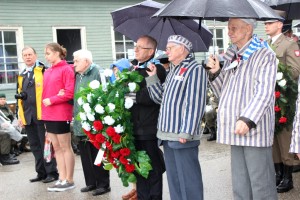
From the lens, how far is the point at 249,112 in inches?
143

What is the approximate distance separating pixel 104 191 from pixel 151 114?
164 centimetres

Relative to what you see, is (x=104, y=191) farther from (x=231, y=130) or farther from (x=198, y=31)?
(x=231, y=130)

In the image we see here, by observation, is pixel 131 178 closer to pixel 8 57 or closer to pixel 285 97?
pixel 285 97

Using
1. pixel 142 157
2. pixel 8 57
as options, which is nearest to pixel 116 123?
pixel 142 157

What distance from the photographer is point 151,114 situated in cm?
503

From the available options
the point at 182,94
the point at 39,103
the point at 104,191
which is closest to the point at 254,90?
the point at 182,94

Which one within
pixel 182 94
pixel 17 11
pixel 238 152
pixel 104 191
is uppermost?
pixel 17 11

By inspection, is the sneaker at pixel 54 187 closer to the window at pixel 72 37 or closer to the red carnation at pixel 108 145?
the red carnation at pixel 108 145

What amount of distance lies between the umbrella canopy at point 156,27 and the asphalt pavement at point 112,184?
1840 mm

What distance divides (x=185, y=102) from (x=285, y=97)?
1492 millimetres

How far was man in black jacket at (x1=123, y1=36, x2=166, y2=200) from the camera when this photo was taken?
495 cm

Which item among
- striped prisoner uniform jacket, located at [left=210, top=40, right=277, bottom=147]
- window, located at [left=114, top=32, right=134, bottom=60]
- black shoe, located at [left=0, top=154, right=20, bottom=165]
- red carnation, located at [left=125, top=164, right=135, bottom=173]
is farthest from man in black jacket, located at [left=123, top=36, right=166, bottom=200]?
window, located at [left=114, top=32, right=134, bottom=60]

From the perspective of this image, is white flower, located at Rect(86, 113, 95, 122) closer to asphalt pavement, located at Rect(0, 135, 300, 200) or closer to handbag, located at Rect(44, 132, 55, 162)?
asphalt pavement, located at Rect(0, 135, 300, 200)

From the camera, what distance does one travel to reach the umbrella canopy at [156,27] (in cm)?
509
